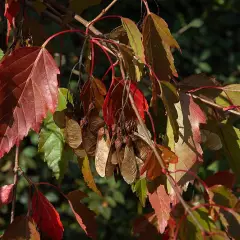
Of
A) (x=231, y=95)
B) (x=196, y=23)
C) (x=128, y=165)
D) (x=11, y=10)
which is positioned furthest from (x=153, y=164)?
(x=196, y=23)

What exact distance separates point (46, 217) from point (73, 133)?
197 mm

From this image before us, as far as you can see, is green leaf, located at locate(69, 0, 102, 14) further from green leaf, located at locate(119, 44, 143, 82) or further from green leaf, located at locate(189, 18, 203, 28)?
green leaf, located at locate(189, 18, 203, 28)

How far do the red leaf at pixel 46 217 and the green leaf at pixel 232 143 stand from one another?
0.38 metres

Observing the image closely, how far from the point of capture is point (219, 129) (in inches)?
51.5

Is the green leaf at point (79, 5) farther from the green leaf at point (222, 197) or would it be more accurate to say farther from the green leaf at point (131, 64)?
the green leaf at point (222, 197)

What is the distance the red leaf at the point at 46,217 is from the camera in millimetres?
1184

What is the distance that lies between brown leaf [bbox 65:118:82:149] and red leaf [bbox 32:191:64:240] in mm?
149

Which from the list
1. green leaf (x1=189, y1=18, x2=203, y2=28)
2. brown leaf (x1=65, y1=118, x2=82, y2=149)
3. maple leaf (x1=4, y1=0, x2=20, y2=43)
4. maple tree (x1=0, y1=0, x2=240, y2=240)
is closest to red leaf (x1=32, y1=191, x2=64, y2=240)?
maple tree (x1=0, y1=0, x2=240, y2=240)

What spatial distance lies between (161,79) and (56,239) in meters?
0.37

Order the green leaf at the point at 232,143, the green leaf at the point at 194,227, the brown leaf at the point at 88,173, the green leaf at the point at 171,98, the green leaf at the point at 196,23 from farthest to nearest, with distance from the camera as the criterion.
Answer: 1. the green leaf at the point at 196,23
2. the green leaf at the point at 232,143
3. the brown leaf at the point at 88,173
4. the green leaf at the point at 171,98
5. the green leaf at the point at 194,227

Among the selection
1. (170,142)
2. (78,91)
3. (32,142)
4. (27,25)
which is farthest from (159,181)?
(32,142)

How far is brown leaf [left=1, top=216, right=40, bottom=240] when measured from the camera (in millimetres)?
1119

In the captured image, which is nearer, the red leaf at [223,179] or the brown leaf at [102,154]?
the brown leaf at [102,154]

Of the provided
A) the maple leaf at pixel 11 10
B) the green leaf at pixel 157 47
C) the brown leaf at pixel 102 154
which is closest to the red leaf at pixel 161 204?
the brown leaf at pixel 102 154
